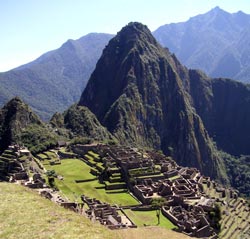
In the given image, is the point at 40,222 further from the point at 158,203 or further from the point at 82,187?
the point at 82,187

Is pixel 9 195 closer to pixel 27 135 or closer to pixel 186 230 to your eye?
pixel 186 230

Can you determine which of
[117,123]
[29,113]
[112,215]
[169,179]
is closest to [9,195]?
[112,215]

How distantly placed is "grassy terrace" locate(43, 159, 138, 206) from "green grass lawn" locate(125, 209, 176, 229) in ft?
12.3

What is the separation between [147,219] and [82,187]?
45.5ft

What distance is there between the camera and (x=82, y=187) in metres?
62.0

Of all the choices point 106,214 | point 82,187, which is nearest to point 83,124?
point 82,187

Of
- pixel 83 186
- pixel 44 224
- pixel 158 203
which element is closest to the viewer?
pixel 44 224

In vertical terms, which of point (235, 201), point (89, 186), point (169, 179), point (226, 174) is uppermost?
point (89, 186)

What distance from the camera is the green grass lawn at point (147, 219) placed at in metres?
48.5

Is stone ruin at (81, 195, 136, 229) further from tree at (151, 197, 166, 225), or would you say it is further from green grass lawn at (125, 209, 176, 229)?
tree at (151, 197, 166, 225)

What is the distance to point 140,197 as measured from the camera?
5969cm

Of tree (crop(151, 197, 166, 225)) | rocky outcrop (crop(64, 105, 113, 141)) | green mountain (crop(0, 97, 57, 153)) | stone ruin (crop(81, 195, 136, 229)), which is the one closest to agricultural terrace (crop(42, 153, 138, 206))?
tree (crop(151, 197, 166, 225))

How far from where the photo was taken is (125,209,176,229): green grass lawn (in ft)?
159

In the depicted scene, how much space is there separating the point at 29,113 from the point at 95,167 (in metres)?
46.0
